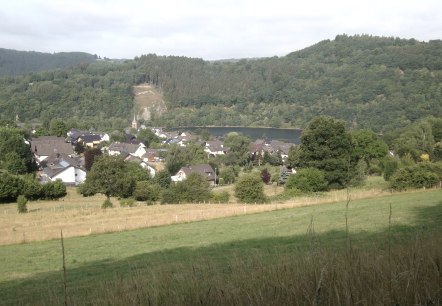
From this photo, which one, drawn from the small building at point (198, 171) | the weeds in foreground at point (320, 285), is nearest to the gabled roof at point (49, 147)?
the small building at point (198, 171)

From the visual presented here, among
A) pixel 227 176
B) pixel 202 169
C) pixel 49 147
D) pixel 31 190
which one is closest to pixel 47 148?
pixel 49 147

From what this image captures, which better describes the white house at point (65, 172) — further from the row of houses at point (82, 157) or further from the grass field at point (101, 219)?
the grass field at point (101, 219)

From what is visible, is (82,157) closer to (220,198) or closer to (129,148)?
(129,148)

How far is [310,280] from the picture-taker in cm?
362

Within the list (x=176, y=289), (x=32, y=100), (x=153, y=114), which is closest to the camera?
(x=176, y=289)

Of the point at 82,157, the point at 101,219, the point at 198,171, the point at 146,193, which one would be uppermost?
the point at 101,219

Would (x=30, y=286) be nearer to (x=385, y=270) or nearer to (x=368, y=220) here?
(x=385, y=270)

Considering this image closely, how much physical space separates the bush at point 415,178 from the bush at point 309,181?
24.6ft

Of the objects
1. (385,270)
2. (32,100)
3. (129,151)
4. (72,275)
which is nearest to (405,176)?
(72,275)

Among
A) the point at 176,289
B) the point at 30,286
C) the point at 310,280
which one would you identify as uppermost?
the point at 310,280

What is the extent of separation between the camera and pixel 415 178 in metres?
33.8

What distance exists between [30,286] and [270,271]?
961cm

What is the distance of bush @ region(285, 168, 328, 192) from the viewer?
40281 mm

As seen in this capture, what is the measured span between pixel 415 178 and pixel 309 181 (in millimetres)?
9473
